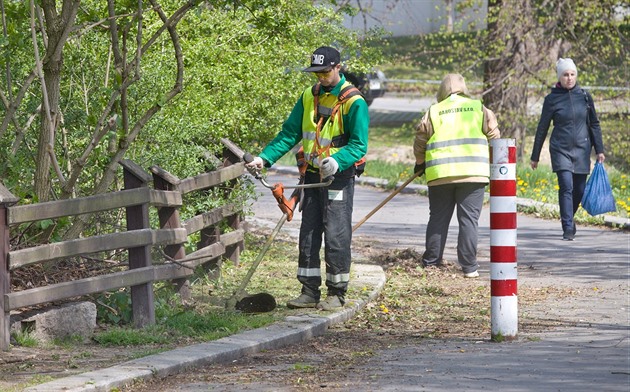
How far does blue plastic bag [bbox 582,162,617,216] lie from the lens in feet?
43.4

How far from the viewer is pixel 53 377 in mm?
6469

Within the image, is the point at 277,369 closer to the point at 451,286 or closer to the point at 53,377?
the point at 53,377

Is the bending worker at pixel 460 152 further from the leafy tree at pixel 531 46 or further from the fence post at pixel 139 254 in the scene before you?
the leafy tree at pixel 531 46

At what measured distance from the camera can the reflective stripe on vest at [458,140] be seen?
10609 mm

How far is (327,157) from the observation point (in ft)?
28.2

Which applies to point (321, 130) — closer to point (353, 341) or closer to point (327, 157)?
point (327, 157)

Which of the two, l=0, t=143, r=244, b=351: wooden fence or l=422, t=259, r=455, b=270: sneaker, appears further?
l=422, t=259, r=455, b=270: sneaker

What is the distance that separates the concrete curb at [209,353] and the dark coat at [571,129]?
439 centimetres

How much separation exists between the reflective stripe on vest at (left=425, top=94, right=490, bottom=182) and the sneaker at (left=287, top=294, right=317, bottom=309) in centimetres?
222

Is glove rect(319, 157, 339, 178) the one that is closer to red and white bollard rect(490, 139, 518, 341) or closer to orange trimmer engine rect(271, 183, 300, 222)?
orange trimmer engine rect(271, 183, 300, 222)

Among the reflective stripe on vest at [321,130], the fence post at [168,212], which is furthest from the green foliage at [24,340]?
the reflective stripe on vest at [321,130]

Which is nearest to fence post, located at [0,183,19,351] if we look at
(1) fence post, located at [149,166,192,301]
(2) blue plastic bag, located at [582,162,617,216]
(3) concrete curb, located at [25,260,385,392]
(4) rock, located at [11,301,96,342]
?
(4) rock, located at [11,301,96,342]

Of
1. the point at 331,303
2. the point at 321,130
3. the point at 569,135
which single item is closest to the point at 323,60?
the point at 321,130

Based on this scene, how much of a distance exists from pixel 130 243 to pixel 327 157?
4.81 feet
